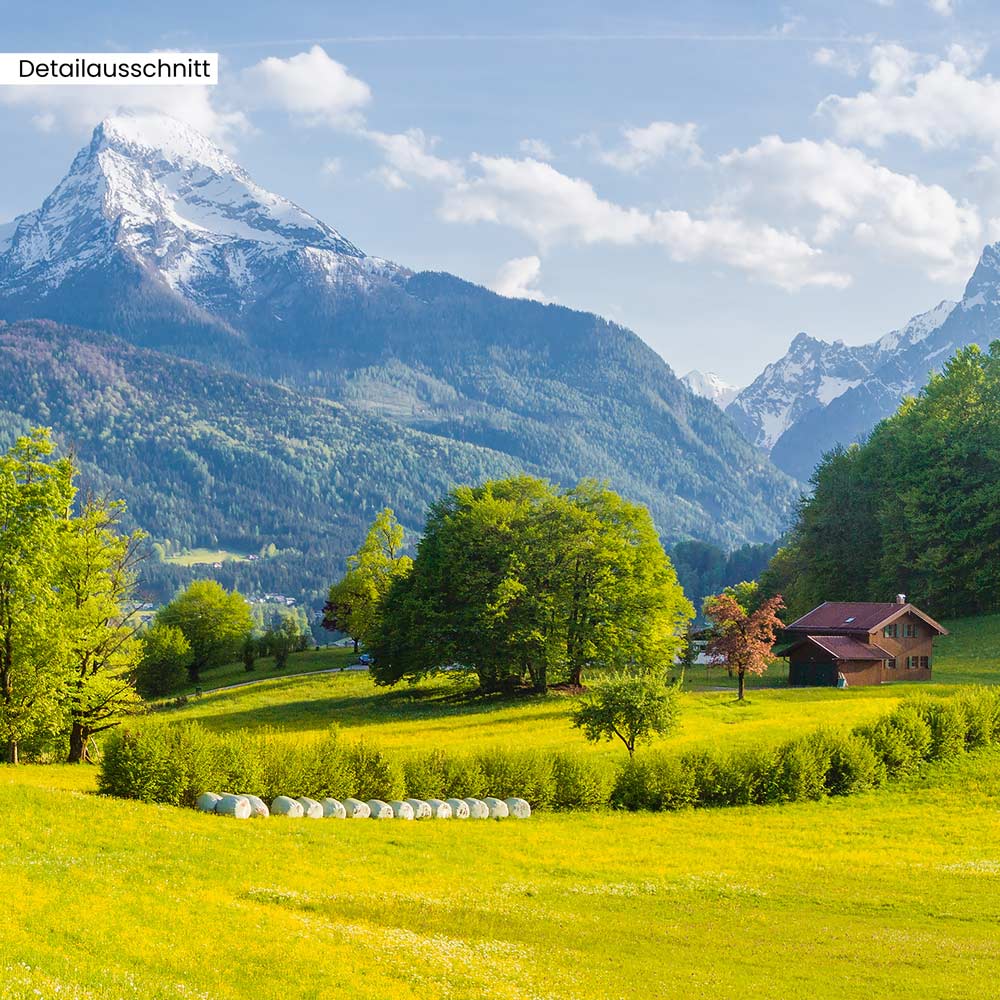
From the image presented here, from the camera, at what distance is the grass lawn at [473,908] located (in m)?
21.6

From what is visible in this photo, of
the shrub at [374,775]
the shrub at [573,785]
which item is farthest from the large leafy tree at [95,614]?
the shrub at [573,785]

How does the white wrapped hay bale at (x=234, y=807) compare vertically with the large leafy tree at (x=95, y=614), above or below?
below

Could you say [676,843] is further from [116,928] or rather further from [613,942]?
[116,928]

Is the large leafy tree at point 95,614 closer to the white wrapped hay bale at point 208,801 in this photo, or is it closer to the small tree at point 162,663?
the white wrapped hay bale at point 208,801

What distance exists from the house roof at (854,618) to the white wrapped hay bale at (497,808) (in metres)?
53.2

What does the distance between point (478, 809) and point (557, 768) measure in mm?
4876

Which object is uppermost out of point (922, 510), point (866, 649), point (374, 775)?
point (922, 510)

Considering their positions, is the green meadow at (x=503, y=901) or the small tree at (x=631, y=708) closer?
the green meadow at (x=503, y=901)

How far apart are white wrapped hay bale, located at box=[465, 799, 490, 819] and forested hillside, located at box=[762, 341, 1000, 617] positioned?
7697 centimetres

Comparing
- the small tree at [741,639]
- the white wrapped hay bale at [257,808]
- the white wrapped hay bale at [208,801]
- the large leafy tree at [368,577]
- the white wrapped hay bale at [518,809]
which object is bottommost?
the white wrapped hay bale at [518,809]

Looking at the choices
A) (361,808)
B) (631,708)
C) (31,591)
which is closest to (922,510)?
(631,708)

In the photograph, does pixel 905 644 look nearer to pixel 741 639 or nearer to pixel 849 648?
pixel 849 648

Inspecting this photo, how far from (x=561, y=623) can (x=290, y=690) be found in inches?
1241

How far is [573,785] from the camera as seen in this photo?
155 feet
